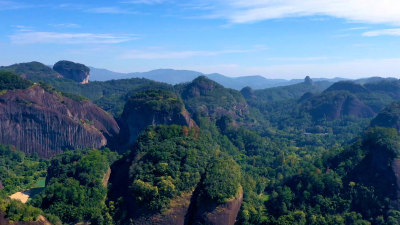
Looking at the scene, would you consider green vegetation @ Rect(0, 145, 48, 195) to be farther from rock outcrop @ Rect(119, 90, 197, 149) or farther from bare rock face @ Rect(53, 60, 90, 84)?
bare rock face @ Rect(53, 60, 90, 84)

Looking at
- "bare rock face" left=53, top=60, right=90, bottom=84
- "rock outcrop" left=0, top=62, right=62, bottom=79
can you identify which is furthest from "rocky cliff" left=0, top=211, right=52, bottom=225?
"bare rock face" left=53, top=60, right=90, bottom=84

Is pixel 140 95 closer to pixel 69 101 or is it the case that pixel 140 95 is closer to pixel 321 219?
pixel 69 101

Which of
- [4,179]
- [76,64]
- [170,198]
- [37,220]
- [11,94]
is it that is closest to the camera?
[37,220]

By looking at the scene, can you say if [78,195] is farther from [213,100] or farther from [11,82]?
[213,100]

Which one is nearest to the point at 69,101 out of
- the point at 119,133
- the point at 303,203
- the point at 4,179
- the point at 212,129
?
the point at 119,133

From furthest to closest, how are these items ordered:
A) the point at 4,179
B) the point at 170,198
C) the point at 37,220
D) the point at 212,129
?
the point at 212,129
the point at 4,179
the point at 170,198
the point at 37,220

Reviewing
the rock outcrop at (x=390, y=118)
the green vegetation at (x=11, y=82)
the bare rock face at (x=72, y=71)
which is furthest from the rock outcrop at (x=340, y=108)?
the bare rock face at (x=72, y=71)
